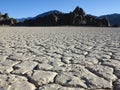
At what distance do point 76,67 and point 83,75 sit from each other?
0.59m

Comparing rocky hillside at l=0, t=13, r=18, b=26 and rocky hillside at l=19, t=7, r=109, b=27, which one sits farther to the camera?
rocky hillside at l=0, t=13, r=18, b=26

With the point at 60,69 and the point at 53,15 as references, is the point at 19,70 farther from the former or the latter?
the point at 53,15

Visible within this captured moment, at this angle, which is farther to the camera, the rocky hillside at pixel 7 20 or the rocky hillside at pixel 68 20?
the rocky hillside at pixel 7 20

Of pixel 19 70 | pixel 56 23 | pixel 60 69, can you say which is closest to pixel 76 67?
pixel 60 69

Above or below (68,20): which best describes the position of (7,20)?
above

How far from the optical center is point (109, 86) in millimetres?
3189

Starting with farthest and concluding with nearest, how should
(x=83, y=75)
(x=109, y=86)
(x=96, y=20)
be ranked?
(x=96, y=20), (x=83, y=75), (x=109, y=86)

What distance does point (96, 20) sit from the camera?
6938 centimetres

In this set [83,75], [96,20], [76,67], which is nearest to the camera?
[83,75]

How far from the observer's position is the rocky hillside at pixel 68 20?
224 ft

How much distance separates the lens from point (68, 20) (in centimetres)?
7069

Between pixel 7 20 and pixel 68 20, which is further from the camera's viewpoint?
pixel 7 20

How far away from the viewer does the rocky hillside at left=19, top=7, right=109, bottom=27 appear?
6831cm

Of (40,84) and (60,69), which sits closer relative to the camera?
(40,84)
